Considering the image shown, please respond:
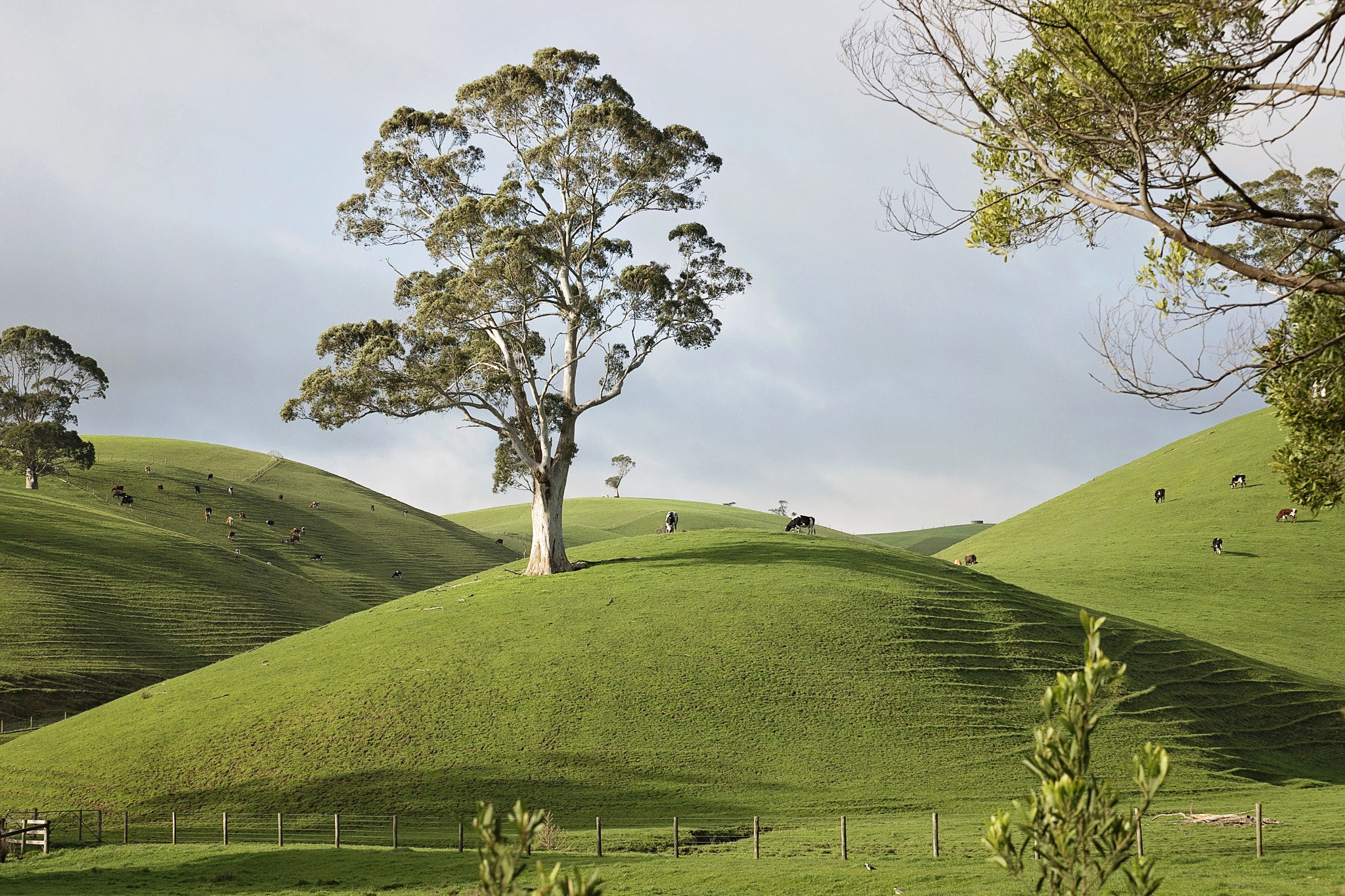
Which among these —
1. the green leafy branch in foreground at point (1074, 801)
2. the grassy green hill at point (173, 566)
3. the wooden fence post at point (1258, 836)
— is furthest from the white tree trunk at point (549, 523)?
the green leafy branch in foreground at point (1074, 801)

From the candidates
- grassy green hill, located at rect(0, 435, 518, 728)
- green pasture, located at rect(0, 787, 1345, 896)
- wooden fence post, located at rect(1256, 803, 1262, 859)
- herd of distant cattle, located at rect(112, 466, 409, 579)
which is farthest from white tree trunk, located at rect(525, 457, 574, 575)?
herd of distant cattle, located at rect(112, 466, 409, 579)

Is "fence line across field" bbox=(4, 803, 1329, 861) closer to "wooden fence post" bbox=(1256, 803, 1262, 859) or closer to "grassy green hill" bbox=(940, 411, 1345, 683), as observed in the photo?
"wooden fence post" bbox=(1256, 803, 1262, 859)

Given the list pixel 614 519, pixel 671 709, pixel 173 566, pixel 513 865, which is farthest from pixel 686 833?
pixel 614 519

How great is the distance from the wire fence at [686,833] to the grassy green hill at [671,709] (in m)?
1.21

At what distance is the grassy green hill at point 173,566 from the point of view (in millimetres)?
59781

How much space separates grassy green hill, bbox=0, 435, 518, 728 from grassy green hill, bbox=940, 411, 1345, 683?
58.0 metres

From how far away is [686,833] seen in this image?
29516 millimetres

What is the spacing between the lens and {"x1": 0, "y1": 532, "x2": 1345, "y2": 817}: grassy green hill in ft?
117

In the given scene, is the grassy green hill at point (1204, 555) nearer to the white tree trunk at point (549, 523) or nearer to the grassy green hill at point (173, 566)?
the white tree trunk at point (549, 523)

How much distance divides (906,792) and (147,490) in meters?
94.8

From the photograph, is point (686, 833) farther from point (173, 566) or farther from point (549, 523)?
point (173, 566)

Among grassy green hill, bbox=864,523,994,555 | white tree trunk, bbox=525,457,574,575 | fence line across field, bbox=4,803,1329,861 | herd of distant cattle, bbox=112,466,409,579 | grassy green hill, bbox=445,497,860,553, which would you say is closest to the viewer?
fence line across field, bbox=4,803,1329,861

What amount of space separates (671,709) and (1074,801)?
35.2 m

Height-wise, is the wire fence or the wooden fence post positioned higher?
the wooden fence post
